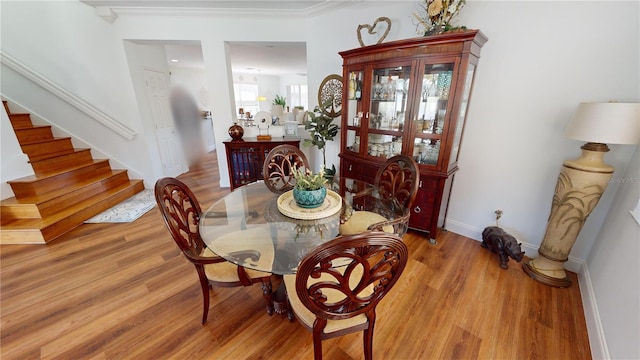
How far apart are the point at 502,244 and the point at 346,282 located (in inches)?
72.7

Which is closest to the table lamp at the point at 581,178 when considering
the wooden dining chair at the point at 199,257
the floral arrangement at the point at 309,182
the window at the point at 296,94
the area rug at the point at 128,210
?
the floral arrangement at the point at 309,182

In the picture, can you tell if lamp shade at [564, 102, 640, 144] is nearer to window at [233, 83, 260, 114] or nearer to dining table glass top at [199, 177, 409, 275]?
dining table glass top at [199, 177, 409, 275]

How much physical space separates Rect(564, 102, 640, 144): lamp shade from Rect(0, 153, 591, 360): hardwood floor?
3.83ft

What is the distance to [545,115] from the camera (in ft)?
6.13

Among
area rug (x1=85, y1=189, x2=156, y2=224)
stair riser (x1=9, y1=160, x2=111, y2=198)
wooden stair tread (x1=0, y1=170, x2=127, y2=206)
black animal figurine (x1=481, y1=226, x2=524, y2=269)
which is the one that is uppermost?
stair riser (x1=9, y1=160, x2=111, y2=198)

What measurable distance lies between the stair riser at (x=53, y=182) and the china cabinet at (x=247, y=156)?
1801 mm

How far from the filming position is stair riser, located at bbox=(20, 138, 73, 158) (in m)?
2.78

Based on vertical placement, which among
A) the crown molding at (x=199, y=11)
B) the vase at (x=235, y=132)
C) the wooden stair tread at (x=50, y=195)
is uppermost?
the crown molding at (x=199, y=11)

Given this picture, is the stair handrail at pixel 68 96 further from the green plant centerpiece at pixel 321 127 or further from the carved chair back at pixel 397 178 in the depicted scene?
the carved chair back at pixel 397 178

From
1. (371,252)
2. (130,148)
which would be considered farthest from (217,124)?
(371,252)

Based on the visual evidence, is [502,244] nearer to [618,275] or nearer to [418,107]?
[618,275]

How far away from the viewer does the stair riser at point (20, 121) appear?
9.22ft

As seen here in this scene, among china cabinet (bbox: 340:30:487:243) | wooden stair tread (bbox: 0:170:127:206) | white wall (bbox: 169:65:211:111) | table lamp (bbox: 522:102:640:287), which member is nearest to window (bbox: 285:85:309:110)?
white wall (bbox: 169:65:211:111)

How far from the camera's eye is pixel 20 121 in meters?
2.89
